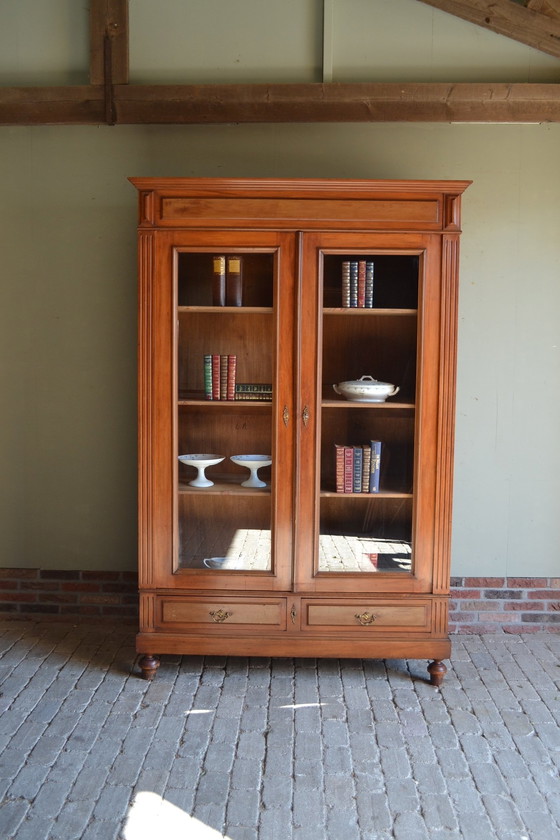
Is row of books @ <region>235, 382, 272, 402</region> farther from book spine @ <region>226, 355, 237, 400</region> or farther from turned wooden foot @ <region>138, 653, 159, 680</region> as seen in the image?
turned wooden foot @ <region>138, 653, 159, 680</region>

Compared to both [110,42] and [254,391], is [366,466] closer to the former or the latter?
[254,391]

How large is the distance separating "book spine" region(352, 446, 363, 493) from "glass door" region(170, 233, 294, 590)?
0.28m

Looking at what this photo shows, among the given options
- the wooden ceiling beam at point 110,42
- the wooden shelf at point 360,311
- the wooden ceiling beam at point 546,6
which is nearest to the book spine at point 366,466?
the wooden shelf at point 360,311

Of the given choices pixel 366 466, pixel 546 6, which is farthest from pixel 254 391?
pixel 546 6

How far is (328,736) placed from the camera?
2611 mm

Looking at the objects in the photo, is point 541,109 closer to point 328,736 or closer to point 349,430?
point 349,430

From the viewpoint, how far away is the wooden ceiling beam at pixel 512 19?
337cm

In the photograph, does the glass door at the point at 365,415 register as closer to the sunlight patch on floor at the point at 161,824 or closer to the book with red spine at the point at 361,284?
the book with red spine at the point at 361,284

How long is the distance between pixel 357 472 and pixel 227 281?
3.17 feet

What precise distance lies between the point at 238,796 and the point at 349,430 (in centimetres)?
144

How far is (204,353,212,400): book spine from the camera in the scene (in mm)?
3053

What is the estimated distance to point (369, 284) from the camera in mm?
2984

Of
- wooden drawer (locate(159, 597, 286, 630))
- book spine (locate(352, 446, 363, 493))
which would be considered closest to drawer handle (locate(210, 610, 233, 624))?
wooden drawer (locate(159, 597, 286, 630))

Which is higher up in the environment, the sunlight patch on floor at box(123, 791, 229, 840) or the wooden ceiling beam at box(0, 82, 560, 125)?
the wooden ceiling beam at box(0, 82, 560, 125)
